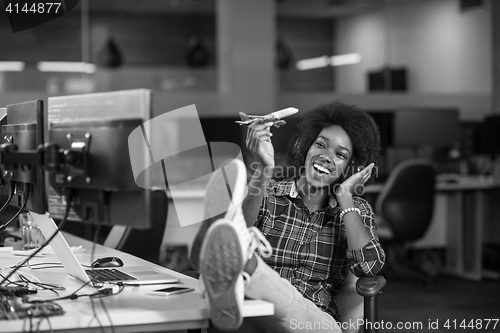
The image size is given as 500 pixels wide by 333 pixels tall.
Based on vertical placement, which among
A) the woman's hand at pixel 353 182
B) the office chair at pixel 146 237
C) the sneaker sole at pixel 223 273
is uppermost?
the woman's hand at pixel 353 182

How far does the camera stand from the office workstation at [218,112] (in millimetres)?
1554

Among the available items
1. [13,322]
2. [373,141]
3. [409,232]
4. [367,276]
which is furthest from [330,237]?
[409,232]

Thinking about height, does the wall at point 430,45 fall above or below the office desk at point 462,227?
above

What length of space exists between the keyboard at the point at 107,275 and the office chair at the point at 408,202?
3.38m

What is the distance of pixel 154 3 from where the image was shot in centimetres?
963

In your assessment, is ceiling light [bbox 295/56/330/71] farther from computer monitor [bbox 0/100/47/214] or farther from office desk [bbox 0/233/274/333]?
office desk [bbox 0/233/274/333]

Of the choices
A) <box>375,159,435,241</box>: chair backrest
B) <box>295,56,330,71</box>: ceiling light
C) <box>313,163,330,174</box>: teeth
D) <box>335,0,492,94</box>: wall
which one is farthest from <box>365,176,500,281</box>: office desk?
<box>295,56,330,71</box>: ceiling light

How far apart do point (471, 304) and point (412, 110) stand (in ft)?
7.07

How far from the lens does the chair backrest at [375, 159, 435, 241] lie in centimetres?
511

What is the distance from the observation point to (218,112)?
22.0 feet

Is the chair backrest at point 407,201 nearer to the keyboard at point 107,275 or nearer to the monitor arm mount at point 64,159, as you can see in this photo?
the keyboard at point 107,275

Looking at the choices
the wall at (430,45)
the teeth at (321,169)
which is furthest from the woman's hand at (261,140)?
the wall at (430,45)

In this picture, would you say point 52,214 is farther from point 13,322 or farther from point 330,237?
point 330,237

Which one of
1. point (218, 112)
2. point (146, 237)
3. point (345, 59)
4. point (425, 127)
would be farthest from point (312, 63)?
point (146, 237)
